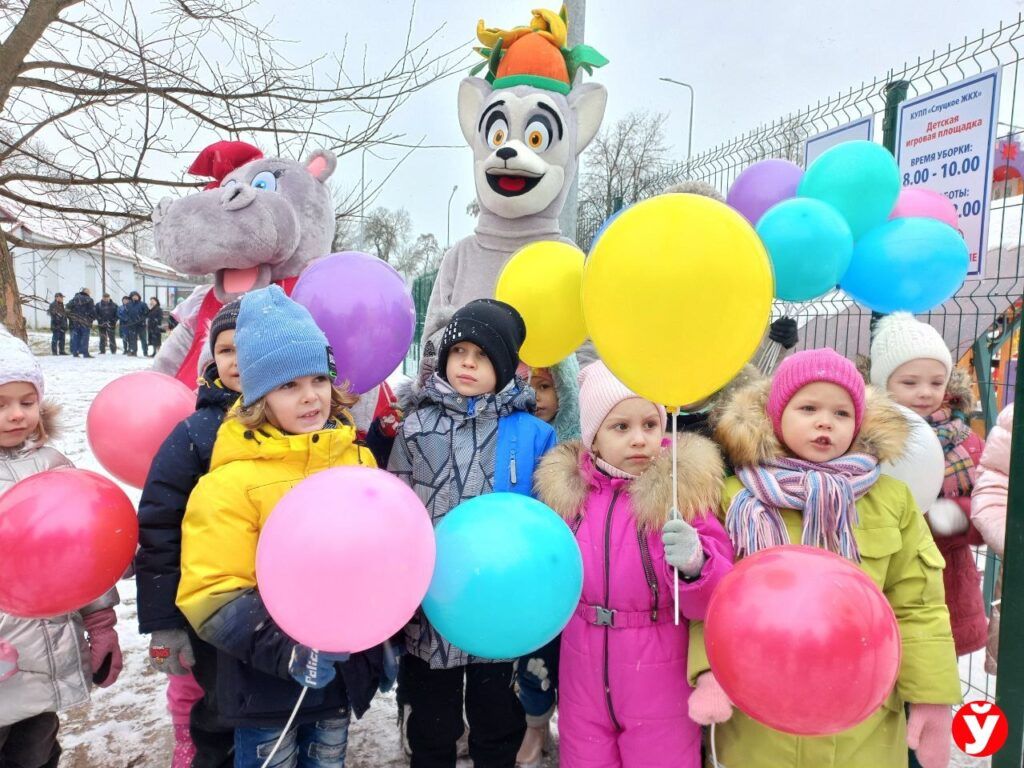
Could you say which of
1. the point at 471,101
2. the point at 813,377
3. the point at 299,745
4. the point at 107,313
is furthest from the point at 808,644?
the point at 107,313

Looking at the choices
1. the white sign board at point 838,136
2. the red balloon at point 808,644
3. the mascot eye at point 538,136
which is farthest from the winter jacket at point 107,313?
the red balloon at point 808,644

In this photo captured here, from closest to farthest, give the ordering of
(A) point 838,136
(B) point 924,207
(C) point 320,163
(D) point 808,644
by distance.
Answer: (D) point 808,644
(B) point 924,207
(C) point 320,163
(A) point 838,136

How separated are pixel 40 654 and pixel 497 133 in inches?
109

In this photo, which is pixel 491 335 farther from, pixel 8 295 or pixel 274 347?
pixel 8 295

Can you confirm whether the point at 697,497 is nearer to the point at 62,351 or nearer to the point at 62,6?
the point at 62,6

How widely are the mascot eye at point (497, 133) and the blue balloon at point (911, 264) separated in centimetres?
171

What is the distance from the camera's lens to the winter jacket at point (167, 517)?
1913mm

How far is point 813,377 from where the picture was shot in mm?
1932

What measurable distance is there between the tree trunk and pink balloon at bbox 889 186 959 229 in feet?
16.6

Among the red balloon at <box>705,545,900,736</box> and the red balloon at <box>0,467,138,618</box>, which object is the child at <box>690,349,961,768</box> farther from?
the red balloon at <box>0,467,138,618</box>

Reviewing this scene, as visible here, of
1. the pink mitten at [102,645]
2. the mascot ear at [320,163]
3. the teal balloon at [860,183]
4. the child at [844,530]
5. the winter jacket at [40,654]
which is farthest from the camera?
the mascot ear at [320,163]

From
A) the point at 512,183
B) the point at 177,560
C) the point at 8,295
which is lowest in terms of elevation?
the point at 177,560

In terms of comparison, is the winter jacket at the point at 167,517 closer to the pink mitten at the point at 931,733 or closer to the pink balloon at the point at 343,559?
the pink balloon at the point at 343,559

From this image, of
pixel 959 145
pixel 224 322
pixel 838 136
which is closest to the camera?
pixel 224 322
